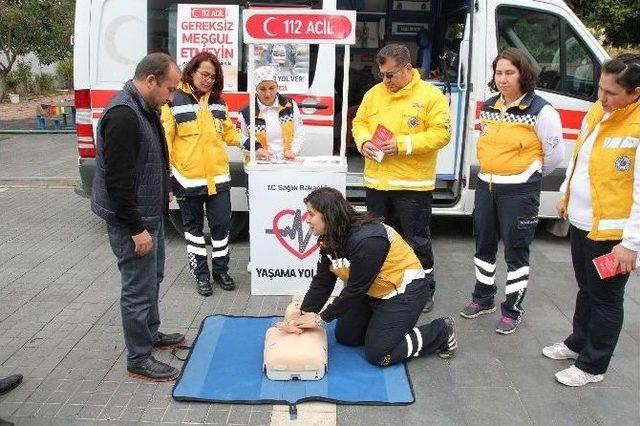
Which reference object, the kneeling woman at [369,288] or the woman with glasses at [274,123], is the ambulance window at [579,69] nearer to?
the woman with glasses at [274,123]

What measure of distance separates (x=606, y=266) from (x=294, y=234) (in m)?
2.13

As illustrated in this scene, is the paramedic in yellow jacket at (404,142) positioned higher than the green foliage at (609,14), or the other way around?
the green foliage at (609,14)

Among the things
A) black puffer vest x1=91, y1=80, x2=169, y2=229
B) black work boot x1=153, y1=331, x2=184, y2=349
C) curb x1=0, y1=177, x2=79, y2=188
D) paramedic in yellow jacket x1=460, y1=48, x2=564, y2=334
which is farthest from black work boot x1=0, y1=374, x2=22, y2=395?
curb x1=0, y1=177, x2=79, y2=188

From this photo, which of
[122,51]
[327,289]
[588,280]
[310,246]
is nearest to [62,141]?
[122,51]

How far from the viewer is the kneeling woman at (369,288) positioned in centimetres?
320

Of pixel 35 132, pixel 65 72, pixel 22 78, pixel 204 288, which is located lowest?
pixel 204 288

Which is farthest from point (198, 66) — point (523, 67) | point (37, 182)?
point (37, 182)

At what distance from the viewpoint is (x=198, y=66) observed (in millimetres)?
4141

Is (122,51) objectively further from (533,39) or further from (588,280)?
(588,280)

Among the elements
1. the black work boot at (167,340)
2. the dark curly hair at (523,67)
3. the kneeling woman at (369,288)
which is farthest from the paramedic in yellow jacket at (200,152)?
the dark curly hair at (523,67)

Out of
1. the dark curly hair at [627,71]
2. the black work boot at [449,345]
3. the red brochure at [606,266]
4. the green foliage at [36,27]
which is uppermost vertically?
the green foliage at [36,27]

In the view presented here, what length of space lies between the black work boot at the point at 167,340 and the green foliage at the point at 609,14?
41.1ft

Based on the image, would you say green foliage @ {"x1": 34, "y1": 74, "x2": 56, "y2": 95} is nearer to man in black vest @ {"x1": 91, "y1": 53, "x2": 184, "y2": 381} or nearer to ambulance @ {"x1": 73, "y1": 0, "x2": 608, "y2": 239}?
ambulance @ {"x1": 73, "y1": 0, "x2": 608, "y2": 239}

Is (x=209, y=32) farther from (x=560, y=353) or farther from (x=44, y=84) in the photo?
(x=44, y=84)
